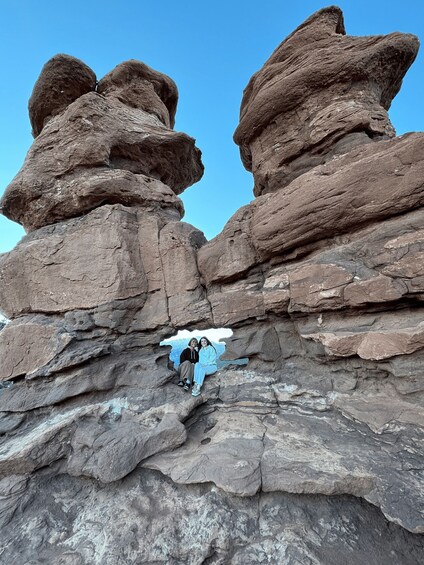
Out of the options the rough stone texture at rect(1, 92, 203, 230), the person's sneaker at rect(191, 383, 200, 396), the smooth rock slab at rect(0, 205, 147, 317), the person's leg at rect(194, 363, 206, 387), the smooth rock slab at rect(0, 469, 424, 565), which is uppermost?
the rough stone texture at rect(1, 92, 203, 230)

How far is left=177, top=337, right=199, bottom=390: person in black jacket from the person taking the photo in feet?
21.9

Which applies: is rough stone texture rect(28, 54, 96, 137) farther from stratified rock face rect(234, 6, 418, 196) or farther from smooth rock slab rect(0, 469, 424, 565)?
smooth rock slab rect(0, 469, 424, 565)

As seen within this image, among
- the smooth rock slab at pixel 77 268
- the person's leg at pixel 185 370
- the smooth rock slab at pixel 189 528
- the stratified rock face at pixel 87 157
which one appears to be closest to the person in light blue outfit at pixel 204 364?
the person's leg at pixel 185 370

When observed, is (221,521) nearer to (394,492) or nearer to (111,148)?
(394,492)

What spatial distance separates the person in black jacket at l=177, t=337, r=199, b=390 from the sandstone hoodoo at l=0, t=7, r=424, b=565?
0.41 metres

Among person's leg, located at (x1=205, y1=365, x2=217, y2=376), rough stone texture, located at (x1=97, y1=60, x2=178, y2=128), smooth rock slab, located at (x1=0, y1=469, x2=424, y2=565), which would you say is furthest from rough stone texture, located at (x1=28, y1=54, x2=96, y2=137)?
smooth rock slab, located at (x1=0, y1=469, x2=424, y2=565)

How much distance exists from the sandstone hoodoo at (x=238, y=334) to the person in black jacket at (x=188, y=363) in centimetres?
41

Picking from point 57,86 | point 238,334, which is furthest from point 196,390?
point 57,86

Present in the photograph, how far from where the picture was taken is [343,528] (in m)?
3.75

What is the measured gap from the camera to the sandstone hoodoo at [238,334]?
3941mm

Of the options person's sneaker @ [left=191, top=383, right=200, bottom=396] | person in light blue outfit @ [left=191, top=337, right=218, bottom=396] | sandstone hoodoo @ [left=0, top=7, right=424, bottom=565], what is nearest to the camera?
sandstone hoodoo @ [left=0, top=7, right=424, bottom=565]

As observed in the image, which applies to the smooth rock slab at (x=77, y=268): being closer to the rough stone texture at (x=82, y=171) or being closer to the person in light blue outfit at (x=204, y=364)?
the rough stone texture at (x=82, y=171)

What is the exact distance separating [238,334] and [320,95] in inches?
309

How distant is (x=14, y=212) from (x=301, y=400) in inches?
424
